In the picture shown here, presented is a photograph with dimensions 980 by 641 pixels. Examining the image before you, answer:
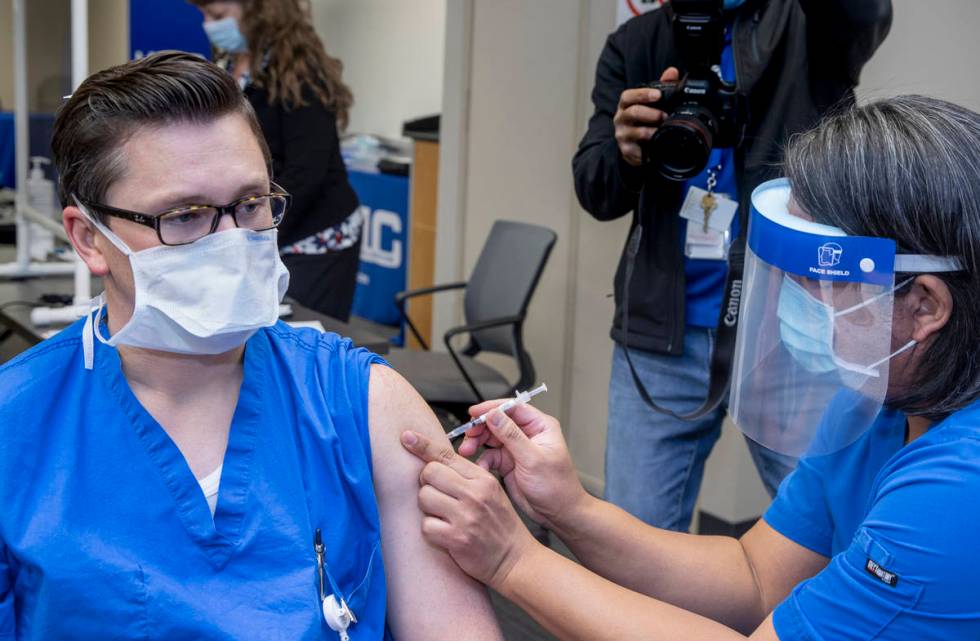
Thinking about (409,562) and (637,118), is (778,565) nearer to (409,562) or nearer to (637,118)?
(409,562)

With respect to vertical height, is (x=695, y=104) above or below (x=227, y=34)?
below

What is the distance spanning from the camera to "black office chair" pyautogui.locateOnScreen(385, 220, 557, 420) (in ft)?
→ 10.5

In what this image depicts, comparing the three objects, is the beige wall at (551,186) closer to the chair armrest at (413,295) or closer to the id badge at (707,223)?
the chair armrest at (413,295)

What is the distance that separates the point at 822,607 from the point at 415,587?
1.55ft

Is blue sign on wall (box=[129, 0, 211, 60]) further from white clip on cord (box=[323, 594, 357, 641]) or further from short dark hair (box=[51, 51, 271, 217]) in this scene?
white clip on cord (box=[323, 594, 357, 641])

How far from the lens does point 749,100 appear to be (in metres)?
1.90

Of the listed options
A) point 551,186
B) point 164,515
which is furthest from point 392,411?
point 551,186

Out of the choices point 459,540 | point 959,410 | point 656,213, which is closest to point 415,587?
point 459,540

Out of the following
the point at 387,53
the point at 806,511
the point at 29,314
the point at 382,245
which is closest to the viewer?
the point at 806,511

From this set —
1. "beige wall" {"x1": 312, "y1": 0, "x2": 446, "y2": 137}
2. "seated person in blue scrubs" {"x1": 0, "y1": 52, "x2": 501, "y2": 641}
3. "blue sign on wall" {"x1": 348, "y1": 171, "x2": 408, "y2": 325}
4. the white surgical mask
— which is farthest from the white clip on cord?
"beige wall" {"x1": 312, "y1": 0, "x2": 446, "y2": 137}

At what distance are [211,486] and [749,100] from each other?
3.93 feet

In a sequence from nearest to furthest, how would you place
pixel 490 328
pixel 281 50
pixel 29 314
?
pixel 29 314
pixel 281 50
pixel 490 328

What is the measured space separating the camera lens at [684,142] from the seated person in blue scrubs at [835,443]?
0.56 m

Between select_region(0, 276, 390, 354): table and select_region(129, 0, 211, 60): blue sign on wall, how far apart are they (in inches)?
139
